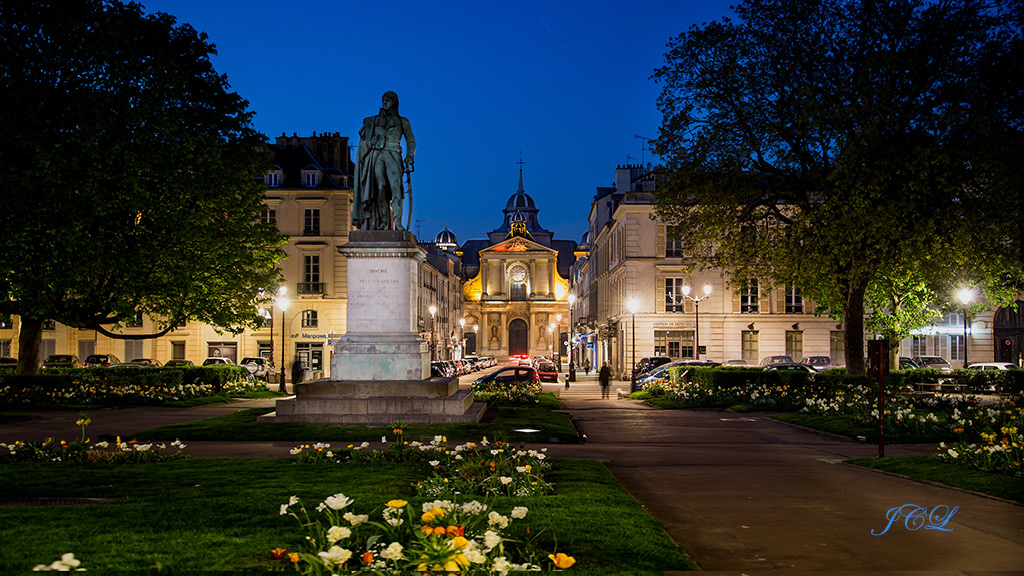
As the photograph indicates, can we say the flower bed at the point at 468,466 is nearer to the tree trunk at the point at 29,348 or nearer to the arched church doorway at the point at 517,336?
the tree trunk at the point at 29,348

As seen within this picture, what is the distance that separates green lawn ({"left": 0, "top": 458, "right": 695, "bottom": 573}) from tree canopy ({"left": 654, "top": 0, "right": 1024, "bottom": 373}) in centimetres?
1724

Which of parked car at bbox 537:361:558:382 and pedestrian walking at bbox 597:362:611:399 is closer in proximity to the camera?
pedestrian walking at bbox 597:362:611:399

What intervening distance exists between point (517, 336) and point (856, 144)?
99.5m

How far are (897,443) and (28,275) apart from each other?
23013mm

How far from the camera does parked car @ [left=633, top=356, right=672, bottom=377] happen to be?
44562mm

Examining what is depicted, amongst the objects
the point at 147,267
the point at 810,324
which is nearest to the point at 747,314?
the point at 810,324

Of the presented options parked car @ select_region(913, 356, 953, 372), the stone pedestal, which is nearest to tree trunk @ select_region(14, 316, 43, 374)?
the stone pedestal

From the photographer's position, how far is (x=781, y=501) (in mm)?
9242

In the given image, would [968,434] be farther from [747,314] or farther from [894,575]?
[747,314]

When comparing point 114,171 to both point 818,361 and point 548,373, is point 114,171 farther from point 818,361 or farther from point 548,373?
point 818,361

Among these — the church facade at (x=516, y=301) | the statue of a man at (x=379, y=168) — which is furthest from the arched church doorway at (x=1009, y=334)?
the church facade at (x=516, y=301)

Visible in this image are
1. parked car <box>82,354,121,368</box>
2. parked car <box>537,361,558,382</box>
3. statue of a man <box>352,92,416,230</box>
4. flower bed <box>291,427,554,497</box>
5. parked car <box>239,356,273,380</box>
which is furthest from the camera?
parked car <box>82,354,121,368</box>

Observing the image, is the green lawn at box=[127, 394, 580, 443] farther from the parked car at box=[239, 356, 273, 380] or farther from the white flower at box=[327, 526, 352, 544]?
the parked car at box=[239, 356, 273, 380]
